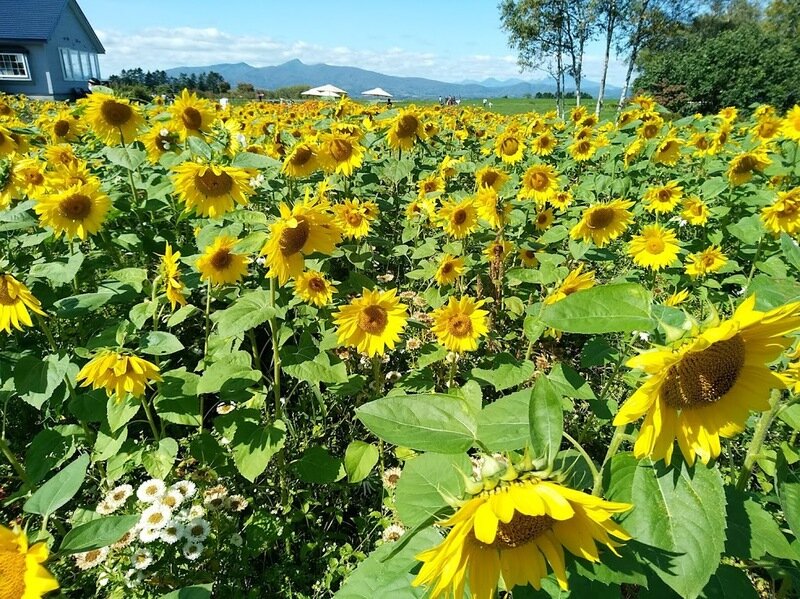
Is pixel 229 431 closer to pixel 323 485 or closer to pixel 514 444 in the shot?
pixel 323 485

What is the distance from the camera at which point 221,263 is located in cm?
248

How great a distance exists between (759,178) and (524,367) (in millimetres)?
5007

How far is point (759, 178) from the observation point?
18.3 feet

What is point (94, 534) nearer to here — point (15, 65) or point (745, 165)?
point (745, 165)

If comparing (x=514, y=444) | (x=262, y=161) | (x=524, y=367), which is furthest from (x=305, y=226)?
(x=514, y=444)

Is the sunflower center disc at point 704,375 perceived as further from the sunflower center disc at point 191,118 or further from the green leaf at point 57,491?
the sunflower center disc at point 191,118

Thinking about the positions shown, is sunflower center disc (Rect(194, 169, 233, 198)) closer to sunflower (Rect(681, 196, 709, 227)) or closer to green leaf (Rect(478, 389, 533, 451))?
green leaf (Rect(478, 389, 533, 451))

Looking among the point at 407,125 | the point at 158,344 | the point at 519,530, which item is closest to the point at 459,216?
the point at 407,125

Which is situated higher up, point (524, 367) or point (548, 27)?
point (548, 27)

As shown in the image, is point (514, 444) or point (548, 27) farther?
point (548, 27)

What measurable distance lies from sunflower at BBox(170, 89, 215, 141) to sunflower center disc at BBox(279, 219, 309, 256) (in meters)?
1.94

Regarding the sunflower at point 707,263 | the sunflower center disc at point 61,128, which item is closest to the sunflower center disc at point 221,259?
the sunflower at point 707,263

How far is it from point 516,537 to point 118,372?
1610 mm

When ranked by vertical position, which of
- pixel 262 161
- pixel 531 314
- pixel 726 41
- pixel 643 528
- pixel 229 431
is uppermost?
pixel 726 41
